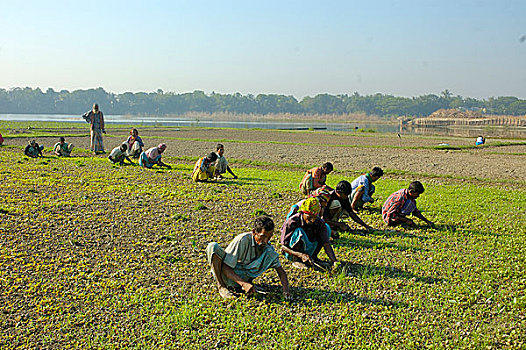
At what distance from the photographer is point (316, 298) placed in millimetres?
7031

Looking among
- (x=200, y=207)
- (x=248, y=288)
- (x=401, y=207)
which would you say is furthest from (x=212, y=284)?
(x=401, y=207)

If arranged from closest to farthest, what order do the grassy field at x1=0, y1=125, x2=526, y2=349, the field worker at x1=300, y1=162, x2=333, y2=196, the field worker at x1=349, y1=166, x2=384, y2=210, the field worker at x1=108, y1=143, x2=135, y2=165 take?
1. the grassy field at x1=0, y1=125, x2=526, y2=349
2. the field worker at x1=349, y1=166, x2=384, y2=210
3. the field worker at x1=300, y1=162, x2=333, y2=196
4. the field worker at x1=108, y1=143, x2=135, y2=165

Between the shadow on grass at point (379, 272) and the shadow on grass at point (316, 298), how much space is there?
807 millimetres

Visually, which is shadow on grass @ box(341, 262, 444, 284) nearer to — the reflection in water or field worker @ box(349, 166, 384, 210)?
field worker @ box(349, 166, 384, 210)

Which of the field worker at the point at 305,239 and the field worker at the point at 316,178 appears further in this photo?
the field worker at the point at 316,178

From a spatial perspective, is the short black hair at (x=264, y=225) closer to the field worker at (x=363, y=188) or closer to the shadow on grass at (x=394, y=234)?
the shadow on grass at (x=394, y=234)

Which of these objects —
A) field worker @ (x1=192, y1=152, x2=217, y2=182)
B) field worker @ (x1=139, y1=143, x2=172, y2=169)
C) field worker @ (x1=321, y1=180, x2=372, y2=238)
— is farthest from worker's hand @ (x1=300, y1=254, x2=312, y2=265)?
field worker @ (x1=139, y1=143, x2=172, y2=169)

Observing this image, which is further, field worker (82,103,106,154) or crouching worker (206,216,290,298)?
field worker (82,103,106,154)

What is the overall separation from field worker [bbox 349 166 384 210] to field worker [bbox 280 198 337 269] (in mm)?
4082

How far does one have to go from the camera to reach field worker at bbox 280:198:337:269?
8125mm

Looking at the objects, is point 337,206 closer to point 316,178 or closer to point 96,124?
point 316,178

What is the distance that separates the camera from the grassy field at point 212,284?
5922mm

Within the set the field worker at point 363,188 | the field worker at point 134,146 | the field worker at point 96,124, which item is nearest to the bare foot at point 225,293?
the field worker at point 363,188

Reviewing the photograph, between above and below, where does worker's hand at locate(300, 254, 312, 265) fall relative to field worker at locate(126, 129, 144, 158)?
below
